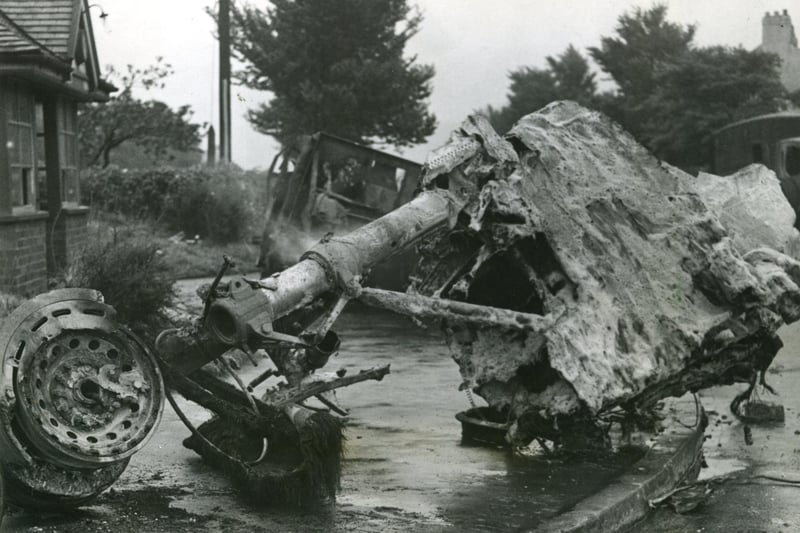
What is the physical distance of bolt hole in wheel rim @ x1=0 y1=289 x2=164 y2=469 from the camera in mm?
5398

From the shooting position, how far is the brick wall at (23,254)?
14578 millimetres

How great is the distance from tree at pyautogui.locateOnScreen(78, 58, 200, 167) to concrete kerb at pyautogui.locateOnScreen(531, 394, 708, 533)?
89.5ft

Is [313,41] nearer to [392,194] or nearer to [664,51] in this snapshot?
[664,51]

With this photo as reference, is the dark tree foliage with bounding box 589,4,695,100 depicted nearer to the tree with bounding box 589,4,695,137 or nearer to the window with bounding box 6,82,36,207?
the tree with bounding box 589,4,695,137

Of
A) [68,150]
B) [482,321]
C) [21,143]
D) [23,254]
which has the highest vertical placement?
[68,150]

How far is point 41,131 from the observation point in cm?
1870

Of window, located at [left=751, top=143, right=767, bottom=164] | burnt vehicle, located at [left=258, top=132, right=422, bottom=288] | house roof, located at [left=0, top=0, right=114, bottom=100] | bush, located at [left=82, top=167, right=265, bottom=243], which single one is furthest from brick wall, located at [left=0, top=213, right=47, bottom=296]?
window, located at [left=751, top=143, right=767, bottom=164]

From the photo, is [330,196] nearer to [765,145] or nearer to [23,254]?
[23,254]

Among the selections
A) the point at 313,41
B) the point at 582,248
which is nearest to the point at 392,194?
the point at 582,248

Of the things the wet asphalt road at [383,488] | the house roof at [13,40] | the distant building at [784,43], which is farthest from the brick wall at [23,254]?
the distant building at [784,43]

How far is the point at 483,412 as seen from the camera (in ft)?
26.4

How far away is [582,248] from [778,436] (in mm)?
2620

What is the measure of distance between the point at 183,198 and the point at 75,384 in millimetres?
23852

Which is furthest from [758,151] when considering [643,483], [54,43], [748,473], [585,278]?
[643,483]
